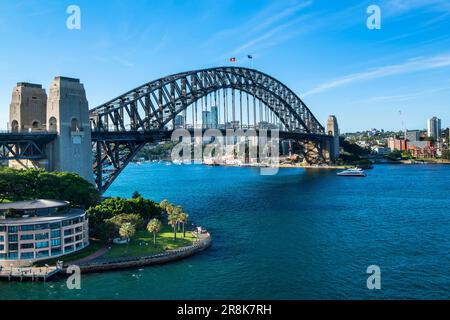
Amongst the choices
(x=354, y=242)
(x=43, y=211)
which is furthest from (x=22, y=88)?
(x=354, y=242)

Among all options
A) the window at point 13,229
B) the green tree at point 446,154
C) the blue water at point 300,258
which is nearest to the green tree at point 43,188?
the window at point 13,229

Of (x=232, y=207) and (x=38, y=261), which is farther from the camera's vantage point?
(x=232, y=207)

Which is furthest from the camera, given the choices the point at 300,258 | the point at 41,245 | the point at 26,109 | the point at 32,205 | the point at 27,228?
the point at 26,109

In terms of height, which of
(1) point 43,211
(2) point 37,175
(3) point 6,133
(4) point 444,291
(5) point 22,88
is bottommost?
(4) point 444,291

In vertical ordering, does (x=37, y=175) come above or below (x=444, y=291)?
above

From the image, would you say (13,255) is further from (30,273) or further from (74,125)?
(74,125)

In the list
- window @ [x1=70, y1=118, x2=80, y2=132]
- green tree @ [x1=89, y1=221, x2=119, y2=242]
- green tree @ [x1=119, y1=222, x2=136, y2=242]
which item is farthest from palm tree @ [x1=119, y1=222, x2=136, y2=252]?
window @ [x1=70, y1=118, x2=80, y2=132]

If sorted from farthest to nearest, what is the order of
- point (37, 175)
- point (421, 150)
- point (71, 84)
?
point (421, 150)
point (71, 84)
point (37, 175)

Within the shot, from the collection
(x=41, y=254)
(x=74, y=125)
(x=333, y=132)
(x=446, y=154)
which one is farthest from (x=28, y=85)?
(x=446, y=154)
